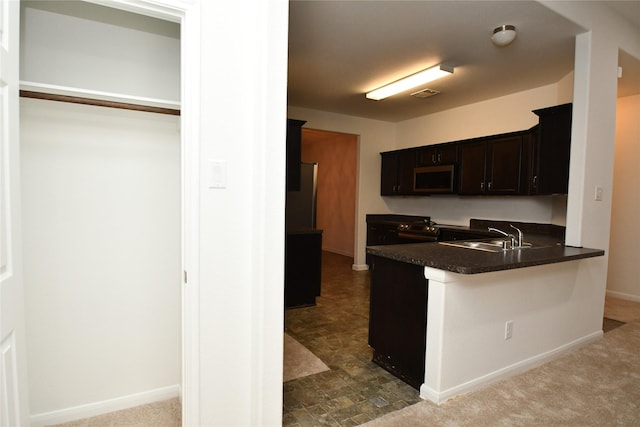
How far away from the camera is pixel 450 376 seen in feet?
6.70

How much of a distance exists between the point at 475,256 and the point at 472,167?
9.04 feet

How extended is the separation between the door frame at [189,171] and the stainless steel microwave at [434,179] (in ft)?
13.4

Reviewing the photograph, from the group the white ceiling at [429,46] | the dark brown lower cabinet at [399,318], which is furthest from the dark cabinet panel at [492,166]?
the dark brown lower cabinet at [399,318]

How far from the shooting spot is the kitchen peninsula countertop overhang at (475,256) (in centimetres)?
189

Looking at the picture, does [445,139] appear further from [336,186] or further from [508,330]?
[508,330]

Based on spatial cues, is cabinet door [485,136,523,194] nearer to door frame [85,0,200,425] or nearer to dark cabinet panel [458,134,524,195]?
dark cabinet panel [458,134,524,195]

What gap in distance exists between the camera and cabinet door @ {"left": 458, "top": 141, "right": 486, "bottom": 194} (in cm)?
445

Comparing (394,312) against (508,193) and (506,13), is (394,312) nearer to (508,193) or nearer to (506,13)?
(506,13)

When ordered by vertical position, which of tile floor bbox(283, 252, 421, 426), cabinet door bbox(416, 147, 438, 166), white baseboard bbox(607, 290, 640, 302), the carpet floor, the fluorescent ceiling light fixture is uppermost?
the fluorescent ceiling light fixture

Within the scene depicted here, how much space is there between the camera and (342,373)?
7.84 ft

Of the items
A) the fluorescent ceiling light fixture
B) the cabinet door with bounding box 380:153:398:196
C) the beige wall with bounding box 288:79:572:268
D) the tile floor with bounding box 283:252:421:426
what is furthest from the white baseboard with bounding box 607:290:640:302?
the fluorescent ceiling light fixture

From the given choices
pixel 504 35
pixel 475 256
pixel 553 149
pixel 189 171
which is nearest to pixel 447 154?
pixel 553 149

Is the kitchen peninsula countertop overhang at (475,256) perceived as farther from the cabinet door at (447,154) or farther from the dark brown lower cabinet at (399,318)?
the cabinet door at (447,154)

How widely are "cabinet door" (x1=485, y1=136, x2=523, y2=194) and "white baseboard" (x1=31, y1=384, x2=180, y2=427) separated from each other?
394 centimetres
